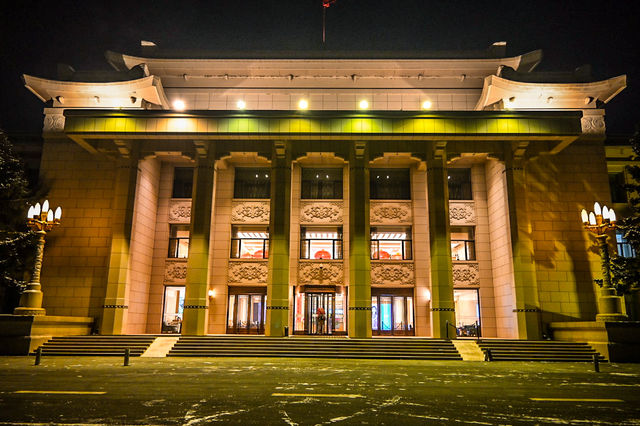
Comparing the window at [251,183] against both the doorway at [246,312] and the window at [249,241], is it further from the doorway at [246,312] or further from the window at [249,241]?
the doorway at [246,312]

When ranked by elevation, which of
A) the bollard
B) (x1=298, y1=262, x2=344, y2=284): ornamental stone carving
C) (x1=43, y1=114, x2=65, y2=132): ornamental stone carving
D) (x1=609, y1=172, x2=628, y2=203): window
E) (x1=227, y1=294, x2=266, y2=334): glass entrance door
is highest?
(x1=43, y1=114, x2=65, y2=132): ornamental stone carving

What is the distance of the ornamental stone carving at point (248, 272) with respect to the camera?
27125 millimetres

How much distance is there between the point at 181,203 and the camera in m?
28.4

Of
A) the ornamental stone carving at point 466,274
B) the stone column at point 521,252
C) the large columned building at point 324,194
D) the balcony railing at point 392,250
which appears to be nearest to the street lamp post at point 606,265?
the stone column at point 521,252

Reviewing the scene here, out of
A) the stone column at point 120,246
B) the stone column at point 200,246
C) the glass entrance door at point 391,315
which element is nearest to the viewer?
the stone column at point 200,246

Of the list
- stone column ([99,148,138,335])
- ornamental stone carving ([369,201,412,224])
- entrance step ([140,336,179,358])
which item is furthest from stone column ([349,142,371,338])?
stone column ([99,148,138,335])

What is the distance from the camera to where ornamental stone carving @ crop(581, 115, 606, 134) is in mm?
25953

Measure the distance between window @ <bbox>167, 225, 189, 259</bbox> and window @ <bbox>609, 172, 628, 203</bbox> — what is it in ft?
84.7

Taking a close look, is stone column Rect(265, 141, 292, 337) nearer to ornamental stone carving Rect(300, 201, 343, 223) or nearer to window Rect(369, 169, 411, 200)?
ornamental stone carving Rect(300, 201, 343, 223)

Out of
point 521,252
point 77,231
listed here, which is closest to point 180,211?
point 77,231

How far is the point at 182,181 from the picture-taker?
2892 cm

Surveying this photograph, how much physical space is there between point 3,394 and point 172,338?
12.4 metres

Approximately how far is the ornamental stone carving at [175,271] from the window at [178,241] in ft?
1.47

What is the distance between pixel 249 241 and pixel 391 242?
8.74 metres
